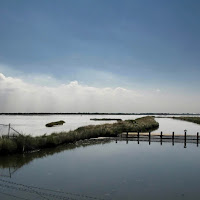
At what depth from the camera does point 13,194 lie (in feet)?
42.0

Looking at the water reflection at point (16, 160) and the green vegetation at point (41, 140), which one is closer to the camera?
the water reflection at point (16, 160)

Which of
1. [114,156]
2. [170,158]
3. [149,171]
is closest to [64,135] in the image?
[114,156]

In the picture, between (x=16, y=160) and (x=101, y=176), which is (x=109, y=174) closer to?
(x=101, y=176)

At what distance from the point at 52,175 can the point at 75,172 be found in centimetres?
168

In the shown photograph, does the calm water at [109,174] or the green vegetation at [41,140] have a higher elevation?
the green vegetation at [41,140]

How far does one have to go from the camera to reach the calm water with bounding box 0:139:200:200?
44.0 ft

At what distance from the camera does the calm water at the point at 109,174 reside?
13398 mm

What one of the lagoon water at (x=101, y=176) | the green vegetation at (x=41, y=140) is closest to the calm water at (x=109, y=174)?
the lagoon water at (x=101, y=176)

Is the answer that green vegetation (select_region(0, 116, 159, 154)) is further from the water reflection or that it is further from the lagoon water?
the lagoon water

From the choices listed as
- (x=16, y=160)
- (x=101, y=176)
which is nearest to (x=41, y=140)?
(x=16, y=160)

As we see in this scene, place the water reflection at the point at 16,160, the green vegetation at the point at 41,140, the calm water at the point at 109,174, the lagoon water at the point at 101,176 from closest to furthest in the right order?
1. the lagoon water at the point at 101,176
2. the calm water at the point at 109,174
3. the water reflection at the point at 16,160
4. the green vegetation at the point at 41,140

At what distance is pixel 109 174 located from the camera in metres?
17.4

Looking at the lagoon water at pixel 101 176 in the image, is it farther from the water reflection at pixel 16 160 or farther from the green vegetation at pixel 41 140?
the green vegetation at pixel 41 140

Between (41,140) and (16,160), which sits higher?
(41,140)
